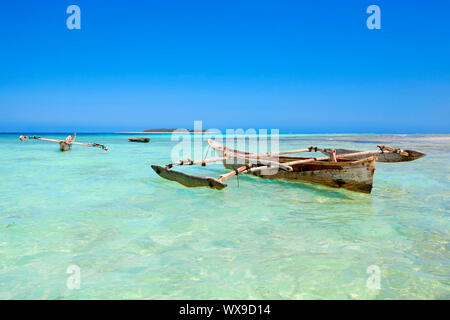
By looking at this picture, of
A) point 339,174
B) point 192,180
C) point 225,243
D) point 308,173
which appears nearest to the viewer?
point 225,243

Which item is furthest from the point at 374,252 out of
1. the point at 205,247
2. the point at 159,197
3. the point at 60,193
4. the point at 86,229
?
the point at 60,193

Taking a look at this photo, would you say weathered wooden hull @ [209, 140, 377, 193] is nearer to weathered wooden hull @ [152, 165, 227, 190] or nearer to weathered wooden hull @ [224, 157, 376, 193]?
weathered wooden hull @ [224, 157, 376, 193]

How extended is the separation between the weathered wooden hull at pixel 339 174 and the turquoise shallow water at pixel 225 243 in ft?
0.83

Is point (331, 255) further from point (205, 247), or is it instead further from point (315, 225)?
point (205, 247)

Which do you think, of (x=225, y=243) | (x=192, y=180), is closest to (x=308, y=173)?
(x=192, y=180)

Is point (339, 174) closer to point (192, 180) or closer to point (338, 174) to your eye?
point (338, 174)

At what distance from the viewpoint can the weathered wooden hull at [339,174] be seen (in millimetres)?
5609

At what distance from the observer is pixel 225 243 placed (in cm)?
365

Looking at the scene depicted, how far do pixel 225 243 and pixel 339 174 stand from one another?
3579 millimetres

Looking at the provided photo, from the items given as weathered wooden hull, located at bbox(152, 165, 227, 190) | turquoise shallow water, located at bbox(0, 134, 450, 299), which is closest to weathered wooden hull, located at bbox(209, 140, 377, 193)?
turquoise shallow water, located at bbox(0, 134, 450, 299)

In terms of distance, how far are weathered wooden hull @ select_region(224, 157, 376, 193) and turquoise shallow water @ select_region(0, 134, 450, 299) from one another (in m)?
0.25

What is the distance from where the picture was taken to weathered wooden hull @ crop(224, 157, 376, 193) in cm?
561

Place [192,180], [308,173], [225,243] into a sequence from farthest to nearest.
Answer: [308,173], [192,180], [225,243]

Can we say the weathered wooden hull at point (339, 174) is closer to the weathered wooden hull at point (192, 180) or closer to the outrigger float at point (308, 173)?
the outrigger float at point (308, 173)
